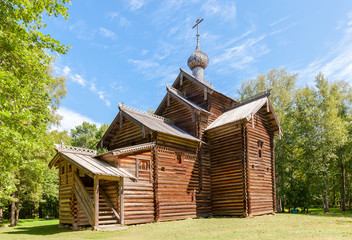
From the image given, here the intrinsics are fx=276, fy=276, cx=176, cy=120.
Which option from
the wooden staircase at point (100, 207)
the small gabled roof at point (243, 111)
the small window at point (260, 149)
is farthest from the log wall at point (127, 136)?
the small window at point (260, 149)

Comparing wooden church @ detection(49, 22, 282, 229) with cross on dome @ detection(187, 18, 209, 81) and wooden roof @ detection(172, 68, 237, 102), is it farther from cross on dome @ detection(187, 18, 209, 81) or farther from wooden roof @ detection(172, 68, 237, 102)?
cross on dome @ detection(187, 18, 209, 81)

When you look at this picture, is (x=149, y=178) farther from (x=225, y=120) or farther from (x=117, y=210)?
(x=225, y=120)

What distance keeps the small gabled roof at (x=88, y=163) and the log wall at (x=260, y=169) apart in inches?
421

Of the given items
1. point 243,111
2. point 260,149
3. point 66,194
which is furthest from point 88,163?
point 260,149

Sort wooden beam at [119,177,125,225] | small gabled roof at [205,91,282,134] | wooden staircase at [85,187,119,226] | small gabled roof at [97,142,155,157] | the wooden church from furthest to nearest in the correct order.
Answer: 1. small gabled roof at [205,91,282,134]
2. the wooden church
3. small gabled roof at [97,142,155,157]
4. wooden beam at [119,177,125,225]
5. wooden staircase at [85,187,119,226]

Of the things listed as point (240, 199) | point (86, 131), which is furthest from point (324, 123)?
point (86, 131)

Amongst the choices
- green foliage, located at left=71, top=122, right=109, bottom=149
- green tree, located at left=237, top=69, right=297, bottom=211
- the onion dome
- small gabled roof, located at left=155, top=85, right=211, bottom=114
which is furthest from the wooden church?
green foliage, located at left=71, top=122, right=109, bottom=149

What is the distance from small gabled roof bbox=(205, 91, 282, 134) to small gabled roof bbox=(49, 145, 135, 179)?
10.0 metres

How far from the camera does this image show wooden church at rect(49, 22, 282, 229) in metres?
17.6

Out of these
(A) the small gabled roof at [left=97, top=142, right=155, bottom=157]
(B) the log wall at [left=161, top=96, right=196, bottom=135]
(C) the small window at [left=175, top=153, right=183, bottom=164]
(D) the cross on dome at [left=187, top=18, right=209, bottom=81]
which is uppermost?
(D) the cross on dome at [left=187, top=18, right=209, bottom=81]

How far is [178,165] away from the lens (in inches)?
850

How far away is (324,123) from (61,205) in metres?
30.7

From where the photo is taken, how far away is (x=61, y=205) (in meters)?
19.3

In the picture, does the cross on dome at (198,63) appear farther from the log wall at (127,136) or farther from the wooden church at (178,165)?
the log wall at (127,136)
